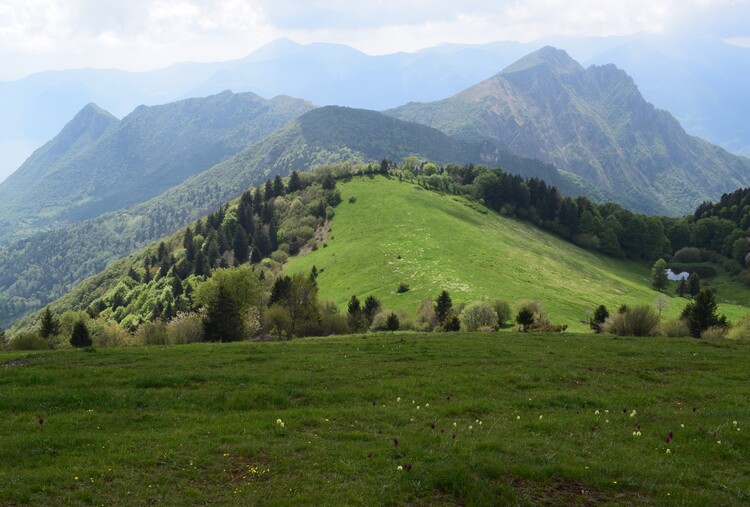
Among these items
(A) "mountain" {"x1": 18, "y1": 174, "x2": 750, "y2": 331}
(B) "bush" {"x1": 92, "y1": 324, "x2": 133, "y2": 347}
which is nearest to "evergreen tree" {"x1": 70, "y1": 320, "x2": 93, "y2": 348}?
(B) "bush" {"x1": 92, "y1": 324, "x2": 133, "y2": 347}

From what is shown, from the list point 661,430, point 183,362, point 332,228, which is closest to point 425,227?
point 332,228

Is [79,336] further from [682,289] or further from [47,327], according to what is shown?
[682,289]

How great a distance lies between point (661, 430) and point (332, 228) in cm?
14411

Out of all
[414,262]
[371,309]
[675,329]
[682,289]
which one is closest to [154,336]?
[371,309]

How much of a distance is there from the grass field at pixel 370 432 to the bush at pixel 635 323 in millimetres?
28556

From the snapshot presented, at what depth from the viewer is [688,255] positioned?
171500 mm

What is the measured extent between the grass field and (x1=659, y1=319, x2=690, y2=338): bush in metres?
32.9

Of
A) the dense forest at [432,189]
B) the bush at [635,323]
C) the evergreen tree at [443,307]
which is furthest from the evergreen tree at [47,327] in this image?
the bush at [635,323]

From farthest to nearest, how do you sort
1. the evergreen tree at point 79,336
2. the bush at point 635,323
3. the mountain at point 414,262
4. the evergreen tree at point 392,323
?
1. the mountain at point 414,262
2. the evergreen tree at point 392,323
3. the evergreen tree at point 79,336
4. the bush at point 635,323

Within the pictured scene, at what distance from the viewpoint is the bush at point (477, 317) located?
7169 centimetres

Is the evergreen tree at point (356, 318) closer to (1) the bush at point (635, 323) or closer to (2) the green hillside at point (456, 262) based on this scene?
(2) the green hillside at point (456, 262)

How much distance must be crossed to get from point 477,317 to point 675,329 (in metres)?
26.9

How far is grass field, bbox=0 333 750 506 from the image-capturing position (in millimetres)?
12977

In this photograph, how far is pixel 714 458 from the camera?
15.5m
